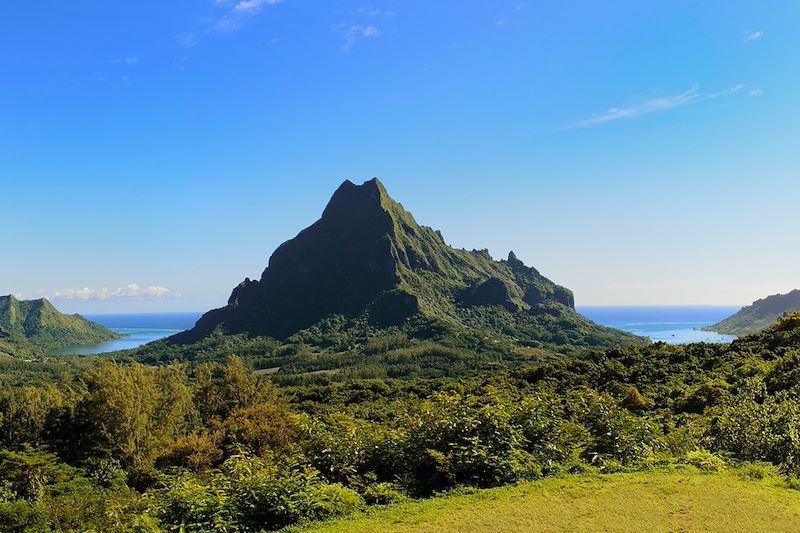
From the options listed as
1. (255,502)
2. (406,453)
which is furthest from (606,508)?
(255,502)

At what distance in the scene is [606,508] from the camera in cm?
880

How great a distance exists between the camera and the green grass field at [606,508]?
26.6 ft

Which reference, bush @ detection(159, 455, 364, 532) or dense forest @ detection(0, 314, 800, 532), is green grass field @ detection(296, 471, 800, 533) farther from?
dense forest @ detection(0, 314, 800, 532)

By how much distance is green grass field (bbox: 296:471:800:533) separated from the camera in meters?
8.10

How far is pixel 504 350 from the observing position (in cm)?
14412

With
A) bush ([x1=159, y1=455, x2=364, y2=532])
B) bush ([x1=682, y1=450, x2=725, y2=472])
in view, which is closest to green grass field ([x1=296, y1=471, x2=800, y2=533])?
bush ([x1=159, y1=455, x2=364, y2=532])

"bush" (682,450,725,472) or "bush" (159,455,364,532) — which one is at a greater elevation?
"bush" (159,455,364,532)

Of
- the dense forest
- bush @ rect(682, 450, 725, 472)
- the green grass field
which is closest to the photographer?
the green grass field

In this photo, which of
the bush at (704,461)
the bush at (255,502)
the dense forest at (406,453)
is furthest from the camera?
the bush at (704,461)

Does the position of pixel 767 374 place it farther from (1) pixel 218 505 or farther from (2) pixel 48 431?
(2) pixel 48 431

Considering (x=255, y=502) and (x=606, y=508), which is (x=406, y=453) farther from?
(x=606, y=508)

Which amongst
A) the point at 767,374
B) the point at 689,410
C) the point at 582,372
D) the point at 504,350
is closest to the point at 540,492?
the point at 689,410

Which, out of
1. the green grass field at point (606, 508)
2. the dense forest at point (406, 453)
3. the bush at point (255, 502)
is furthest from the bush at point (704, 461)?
the bush at point (255, 502)

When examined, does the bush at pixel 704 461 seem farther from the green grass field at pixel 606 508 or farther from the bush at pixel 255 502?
the bush at pixel 255 502
